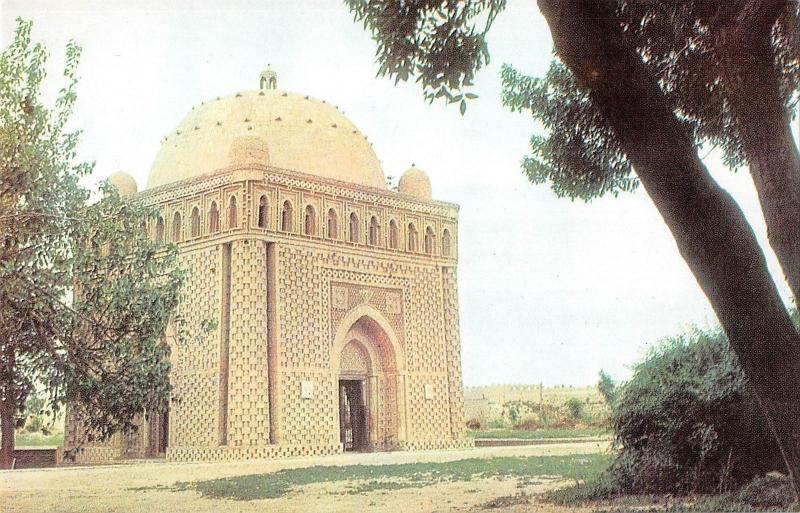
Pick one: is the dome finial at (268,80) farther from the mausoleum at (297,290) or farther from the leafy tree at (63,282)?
the leafy tree at (63,282)

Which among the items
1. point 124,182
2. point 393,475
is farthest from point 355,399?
point 393,475

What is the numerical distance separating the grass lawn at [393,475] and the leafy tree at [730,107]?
4821 millimetres

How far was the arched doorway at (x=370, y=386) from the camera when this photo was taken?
18.6 meters

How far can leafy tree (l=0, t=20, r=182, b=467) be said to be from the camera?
7000mm

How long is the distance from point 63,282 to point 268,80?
43.7ft

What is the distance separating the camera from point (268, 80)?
64.9ft

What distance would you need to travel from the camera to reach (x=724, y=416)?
24.8 feet

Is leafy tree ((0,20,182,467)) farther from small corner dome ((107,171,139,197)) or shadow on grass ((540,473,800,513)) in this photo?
small corner dome ((107,171,139,197))

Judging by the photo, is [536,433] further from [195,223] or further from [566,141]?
[566,141]

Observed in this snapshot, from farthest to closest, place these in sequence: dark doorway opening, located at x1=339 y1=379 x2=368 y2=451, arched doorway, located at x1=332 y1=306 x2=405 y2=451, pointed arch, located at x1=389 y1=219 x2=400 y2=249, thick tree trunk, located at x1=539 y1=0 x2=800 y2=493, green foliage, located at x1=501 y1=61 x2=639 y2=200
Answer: dark doorway opening, located at x1=339 y1=379 x2=368 y2=451, pointed arch, located at x1=389 y1=219 x2=400 y2=249, arched doorway, located at x1=332 y1=306 x2=405 y2=451, green foliage, located at x1=501 y1=61 x2=639 y2=200, thick tree trunk, located at x1=539 y1=0 x2=800 y2=493

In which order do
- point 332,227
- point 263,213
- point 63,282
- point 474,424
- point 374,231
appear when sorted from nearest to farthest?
point 63,282 < point 263,213 < point 332,227 < point 374,231 < point 474,424

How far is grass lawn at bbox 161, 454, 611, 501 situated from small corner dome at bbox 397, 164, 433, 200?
8640 millimetres

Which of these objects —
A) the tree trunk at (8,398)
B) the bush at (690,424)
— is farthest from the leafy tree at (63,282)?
the bush at (690,424)

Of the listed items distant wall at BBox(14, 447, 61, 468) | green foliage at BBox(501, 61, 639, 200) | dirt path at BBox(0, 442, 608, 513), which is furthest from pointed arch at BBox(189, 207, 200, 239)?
green foliage at BBox(501, 61, 639, 200)
